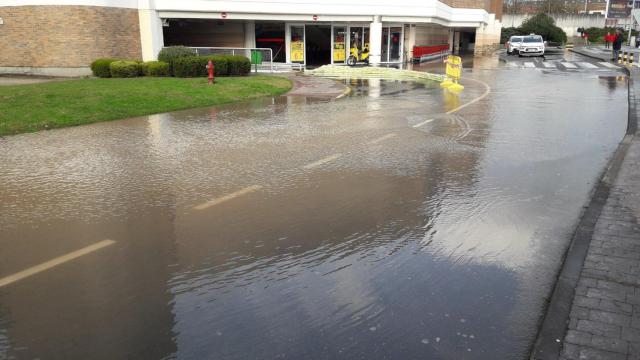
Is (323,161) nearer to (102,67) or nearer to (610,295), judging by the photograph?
(610,295)

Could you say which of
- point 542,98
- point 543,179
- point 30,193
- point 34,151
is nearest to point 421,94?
point 542,98

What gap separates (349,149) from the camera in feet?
31.5

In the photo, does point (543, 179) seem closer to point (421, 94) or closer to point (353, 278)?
point (353, 278)

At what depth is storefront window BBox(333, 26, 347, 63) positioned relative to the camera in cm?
3430

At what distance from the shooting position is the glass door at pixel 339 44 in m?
34.3

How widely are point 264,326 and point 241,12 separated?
27880 millimetres

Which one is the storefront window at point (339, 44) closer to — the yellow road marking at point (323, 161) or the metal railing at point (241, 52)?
the metal railing at point (241, 52)

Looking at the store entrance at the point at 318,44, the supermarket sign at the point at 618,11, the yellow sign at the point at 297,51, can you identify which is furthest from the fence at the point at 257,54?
the supermarket sign at the point at 618,11

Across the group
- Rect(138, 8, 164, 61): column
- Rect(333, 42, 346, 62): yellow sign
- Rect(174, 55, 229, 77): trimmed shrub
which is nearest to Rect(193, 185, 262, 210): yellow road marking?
Rect(174, 55, 229, 77): trimmed shrub

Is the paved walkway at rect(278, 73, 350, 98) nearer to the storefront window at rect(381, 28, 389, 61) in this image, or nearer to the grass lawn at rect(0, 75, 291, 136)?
the grass lawn at rect(0, 75, 291, 136)

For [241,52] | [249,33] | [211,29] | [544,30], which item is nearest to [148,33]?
[241,52]

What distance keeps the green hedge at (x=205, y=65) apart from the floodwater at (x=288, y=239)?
11.7 meters

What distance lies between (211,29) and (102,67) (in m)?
11.4

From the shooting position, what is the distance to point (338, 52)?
34.4m
